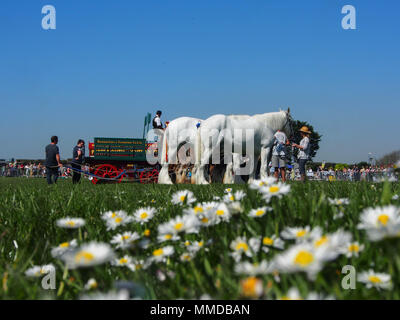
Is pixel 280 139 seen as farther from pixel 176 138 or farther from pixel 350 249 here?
pixel 350 249

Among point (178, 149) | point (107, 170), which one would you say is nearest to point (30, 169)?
point (107, 170)

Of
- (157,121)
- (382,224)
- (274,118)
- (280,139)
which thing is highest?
(157,121)

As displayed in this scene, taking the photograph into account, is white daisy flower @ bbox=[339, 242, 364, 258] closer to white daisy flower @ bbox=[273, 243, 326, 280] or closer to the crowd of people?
white daisy flower @ bbox=[273, 243, 326, 280]

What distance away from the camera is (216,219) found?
162 cm

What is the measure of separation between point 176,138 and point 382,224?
41.4ft

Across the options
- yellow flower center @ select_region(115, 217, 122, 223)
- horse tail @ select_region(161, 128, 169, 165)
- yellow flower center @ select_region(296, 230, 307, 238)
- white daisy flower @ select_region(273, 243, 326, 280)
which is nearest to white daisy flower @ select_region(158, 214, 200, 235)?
yellow flower center @ select_region(296, 230, 307, 238)

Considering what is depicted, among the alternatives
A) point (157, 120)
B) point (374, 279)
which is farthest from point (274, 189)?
point (157, 120)

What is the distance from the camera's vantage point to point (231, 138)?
12789 millimetres

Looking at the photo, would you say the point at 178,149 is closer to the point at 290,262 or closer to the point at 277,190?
the point at 277,190

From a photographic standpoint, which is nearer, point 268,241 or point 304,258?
point 304,258

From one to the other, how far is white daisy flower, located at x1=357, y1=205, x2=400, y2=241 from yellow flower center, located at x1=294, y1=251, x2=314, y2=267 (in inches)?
6.5

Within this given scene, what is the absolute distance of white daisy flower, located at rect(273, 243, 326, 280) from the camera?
727mm

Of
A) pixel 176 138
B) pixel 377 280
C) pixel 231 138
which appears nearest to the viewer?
pixel 377 280
